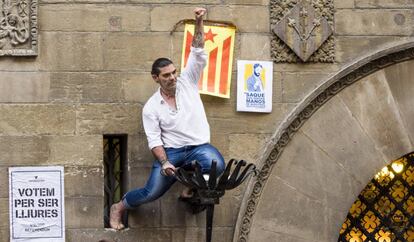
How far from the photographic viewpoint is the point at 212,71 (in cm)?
1200

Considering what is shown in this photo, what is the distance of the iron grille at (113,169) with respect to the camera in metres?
12.0

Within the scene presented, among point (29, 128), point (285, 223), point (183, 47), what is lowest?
point (285, 223)

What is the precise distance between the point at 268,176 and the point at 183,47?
1.43m

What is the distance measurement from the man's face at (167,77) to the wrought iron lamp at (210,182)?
2.44ft

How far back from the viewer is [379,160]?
1220 centimetres

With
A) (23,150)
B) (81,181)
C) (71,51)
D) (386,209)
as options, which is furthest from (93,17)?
(386,209)

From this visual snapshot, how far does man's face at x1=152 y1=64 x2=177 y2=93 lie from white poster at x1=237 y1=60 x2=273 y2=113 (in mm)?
837

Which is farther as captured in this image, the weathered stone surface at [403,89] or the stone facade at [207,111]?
the weathered stone surface at [403,89]

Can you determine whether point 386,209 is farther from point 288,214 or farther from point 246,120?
point 246,120

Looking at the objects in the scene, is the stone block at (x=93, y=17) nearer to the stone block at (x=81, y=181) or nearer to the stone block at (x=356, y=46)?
the stone block at (x=81, y=181)

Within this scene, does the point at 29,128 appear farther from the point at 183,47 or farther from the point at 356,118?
the point at 356,118

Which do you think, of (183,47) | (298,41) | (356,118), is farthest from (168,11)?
(356,118)

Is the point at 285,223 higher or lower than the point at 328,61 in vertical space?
lower

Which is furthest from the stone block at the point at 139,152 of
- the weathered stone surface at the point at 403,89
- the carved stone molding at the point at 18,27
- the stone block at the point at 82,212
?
the weathered stone surface at the point at 403,89
